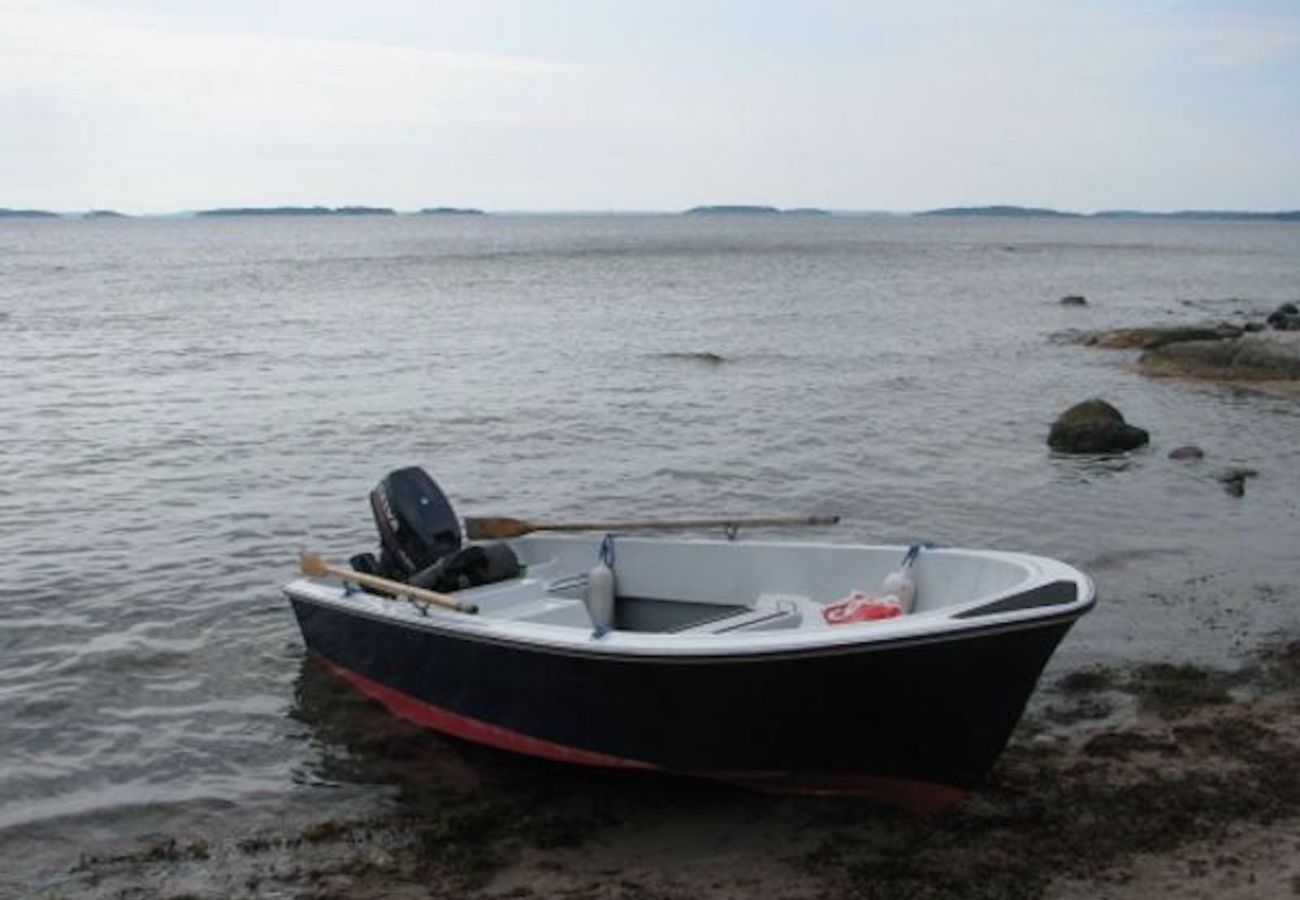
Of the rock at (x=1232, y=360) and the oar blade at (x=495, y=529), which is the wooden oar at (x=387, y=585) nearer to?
the oar blade at (x=495, y=529)

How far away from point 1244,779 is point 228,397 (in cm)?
2162

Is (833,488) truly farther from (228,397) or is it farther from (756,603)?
(228,397)

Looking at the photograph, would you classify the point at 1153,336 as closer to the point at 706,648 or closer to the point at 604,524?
the point at 604,524

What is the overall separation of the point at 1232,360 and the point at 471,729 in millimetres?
22401

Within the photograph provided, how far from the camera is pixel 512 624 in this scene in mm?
8125

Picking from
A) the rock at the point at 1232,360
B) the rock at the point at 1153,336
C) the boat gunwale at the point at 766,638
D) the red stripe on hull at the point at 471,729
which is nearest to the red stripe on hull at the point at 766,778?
the red stripe on hull at the point at 471,729

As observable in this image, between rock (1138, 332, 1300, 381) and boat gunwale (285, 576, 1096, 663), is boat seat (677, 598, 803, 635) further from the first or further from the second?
rock (1138, 332, 1300, 381)

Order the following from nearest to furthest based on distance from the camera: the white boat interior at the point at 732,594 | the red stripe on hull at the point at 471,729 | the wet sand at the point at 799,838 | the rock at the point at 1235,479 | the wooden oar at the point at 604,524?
the wet sand at the point at 799,838, the white boat interior at the point at 732,594, the red stripe on hull at the point at 471,729, the wooden oar at the point at 604,524, the rock at the point at 1235,479

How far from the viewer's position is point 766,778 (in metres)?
7.61

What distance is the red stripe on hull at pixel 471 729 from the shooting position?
804 centimetres

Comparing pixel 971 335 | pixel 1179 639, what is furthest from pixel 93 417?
pixel 971 335

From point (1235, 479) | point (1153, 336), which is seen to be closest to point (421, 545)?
point (1235, 479)

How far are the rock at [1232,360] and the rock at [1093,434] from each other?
7.58 meters

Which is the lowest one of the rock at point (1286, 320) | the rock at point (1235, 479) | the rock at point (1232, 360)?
the rock at point (1235, 479)
